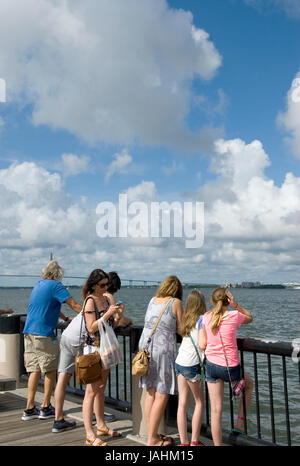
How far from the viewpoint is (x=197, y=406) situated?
4453 millimetres

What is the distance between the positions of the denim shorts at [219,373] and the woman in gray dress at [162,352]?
1.20 feet

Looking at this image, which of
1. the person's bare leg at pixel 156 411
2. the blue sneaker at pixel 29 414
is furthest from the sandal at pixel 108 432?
the blue sneaker at pixel 29 414

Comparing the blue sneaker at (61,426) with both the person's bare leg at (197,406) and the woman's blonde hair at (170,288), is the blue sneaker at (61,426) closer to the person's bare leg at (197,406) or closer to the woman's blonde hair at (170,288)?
the person's bare leg at (197,406)

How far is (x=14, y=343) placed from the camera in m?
7.30

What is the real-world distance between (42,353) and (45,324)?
36 cm

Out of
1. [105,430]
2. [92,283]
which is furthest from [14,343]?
[92,283]

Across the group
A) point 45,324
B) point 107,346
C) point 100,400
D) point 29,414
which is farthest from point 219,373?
point 29,414

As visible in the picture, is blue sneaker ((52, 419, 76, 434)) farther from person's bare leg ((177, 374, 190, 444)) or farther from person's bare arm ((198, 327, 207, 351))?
person's bare arm ((198, 327, 207, 351))

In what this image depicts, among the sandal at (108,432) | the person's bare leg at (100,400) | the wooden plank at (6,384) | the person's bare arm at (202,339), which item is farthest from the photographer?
the wooden plank at (6,384)

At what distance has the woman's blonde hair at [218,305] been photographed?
4.34 m

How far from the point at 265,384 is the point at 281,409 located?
9.36ft

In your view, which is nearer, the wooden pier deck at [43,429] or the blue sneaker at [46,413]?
the wooden pier deck at [43,429]

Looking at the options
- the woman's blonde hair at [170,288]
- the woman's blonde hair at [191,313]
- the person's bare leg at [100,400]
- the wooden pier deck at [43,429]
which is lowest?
the wooden pier deck at [43,429]

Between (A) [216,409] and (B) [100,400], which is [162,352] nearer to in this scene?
(A) [216,409]
